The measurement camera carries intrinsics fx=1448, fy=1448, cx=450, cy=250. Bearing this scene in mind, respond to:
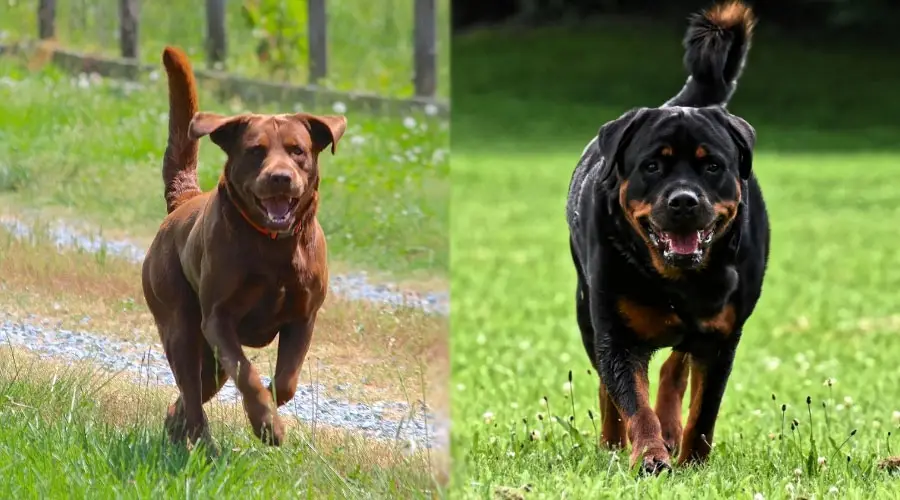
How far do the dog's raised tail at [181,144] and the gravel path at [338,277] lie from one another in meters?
0.20

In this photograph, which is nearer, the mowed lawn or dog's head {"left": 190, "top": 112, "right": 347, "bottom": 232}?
dog's head {"left": 190, "top": 112, "right": 347, "bottom": 232}

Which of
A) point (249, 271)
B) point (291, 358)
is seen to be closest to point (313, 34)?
point (249, 271)

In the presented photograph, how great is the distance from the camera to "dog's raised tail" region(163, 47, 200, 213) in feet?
13.5

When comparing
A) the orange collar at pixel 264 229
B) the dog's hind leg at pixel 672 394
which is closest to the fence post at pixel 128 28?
the orange collar at pixel 264 229

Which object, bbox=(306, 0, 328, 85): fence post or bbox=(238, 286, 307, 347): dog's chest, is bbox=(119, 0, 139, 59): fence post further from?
bbox=(238, 286, 307, 347): dog's chest

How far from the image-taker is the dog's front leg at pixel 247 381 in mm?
3873

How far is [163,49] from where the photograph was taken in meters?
4.34

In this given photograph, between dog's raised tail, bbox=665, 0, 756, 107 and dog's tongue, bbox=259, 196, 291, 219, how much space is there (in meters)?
2.09

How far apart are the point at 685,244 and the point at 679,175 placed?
23cm

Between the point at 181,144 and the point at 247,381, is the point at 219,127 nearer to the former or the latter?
the point at 181,144

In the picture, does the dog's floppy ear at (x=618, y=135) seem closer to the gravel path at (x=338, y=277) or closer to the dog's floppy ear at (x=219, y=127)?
the gravel path at (x=338, y=277)

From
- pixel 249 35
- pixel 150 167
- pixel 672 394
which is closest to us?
pixel 150 167

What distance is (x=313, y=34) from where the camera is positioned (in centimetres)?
441

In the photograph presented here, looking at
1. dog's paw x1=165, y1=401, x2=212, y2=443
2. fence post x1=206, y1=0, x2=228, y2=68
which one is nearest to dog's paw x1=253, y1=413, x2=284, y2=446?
dog's paw x1=165, y1=401, x2=212, y2=443
